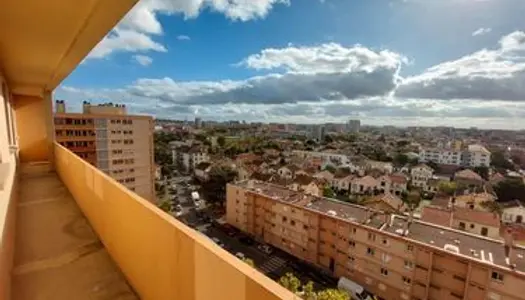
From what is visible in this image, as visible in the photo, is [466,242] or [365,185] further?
[365,185]

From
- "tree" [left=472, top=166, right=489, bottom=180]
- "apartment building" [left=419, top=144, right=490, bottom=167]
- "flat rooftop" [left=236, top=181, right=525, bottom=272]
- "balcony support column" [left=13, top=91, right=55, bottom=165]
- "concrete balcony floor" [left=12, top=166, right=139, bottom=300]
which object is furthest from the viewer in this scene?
"apartment building" [left=419, top=144, right=490, bottom=167]

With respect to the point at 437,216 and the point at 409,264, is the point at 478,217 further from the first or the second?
the point at 409,264

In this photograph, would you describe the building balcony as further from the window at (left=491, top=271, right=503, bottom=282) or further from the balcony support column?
the window at (left=491, top=271, right=503, bottom=282)

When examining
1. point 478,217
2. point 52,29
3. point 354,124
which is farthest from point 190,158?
point 354,124

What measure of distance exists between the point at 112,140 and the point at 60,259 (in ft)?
49.7

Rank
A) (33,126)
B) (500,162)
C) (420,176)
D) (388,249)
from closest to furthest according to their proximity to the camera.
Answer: (33,126)
(388,249)
(420,176)
(500,162)

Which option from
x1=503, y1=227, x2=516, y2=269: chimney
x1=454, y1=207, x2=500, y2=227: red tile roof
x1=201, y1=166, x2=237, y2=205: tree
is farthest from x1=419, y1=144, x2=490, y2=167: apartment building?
x1=503, y1=227, x2=516, y2=269: chimney

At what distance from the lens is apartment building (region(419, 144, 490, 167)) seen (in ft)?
118

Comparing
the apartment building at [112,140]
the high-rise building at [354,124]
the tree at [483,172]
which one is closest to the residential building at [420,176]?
the tree at [483,172]

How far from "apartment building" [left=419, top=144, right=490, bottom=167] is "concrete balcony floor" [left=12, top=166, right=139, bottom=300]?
140 feet

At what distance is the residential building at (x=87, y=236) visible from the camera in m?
0.81

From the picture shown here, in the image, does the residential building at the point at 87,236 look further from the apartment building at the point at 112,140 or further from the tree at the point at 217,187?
the tree at the point at 217,187

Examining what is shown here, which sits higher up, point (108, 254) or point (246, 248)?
point (108, 254)

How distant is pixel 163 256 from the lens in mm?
1080
